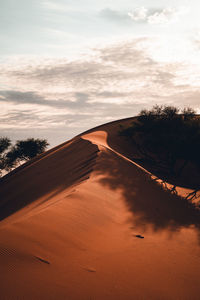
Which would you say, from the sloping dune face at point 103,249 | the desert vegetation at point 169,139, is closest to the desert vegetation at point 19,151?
the desert vegetation at point 169,139

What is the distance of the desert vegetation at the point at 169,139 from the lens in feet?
50.2

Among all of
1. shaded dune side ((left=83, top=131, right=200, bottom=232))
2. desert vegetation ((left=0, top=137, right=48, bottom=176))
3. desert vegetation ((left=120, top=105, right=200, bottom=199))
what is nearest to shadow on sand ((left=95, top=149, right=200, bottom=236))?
shaded dune side ((left=83, top=131, right=200, bottom=232))

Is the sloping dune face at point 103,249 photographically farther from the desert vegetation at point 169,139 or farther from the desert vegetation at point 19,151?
the desert vegetation at point 19,151

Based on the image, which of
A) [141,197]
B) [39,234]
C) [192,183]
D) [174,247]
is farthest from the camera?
[192,183]

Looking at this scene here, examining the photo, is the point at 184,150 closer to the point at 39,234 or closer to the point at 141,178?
the point at 141,178

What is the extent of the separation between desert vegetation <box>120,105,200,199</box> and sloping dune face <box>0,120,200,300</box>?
618 cm

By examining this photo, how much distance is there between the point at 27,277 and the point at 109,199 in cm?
482

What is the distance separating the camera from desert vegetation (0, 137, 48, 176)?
39.8 m

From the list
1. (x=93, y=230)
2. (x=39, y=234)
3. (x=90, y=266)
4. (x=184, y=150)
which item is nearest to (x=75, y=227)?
(x=93, y=230)

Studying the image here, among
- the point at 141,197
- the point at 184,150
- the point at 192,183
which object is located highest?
the point at 184,150

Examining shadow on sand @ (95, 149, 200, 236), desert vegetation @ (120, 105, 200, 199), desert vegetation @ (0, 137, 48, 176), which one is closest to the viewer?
shadow on sand @ (95, 149, 200, 236)

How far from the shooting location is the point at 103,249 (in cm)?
555

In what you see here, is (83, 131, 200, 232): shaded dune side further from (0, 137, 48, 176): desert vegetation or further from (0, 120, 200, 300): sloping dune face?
(0, 137, 48, 176): desert vegetation

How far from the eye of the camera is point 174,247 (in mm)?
6012
